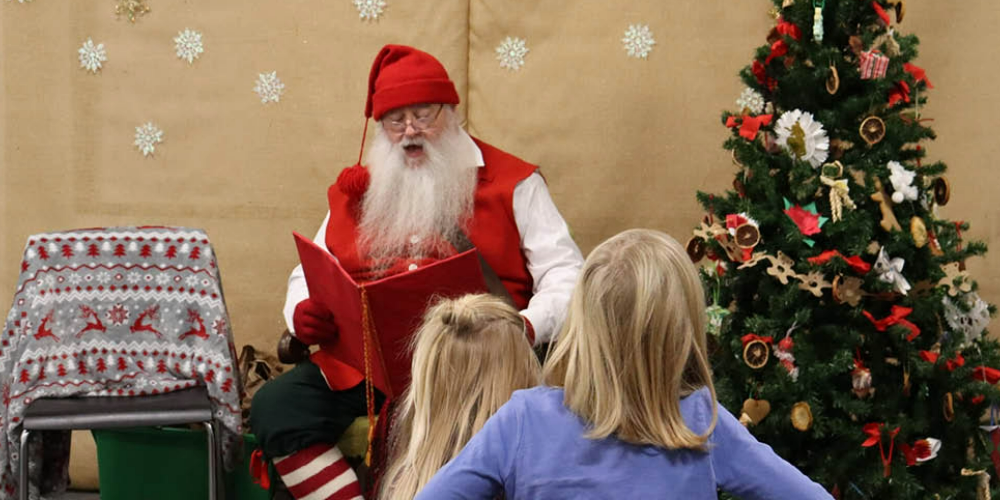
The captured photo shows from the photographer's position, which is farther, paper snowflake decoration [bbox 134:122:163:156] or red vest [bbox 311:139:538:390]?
paper snowflake decoration [bbox 134:122:163:156]

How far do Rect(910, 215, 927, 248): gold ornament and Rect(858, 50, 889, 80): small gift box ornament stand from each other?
16.4 inches

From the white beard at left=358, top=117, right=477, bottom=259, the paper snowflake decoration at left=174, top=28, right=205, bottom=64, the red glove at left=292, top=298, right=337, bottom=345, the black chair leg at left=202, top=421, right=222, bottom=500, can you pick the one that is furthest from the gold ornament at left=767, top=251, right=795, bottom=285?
the paper snowflake decoration at left=174, top=28, right=205, bottom=64

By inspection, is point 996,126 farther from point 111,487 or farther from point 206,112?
point 111,487

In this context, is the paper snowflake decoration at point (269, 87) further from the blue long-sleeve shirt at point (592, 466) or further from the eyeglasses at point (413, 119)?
the blue long-sleeve shirt at point (592, 466)

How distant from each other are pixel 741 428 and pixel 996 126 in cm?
250

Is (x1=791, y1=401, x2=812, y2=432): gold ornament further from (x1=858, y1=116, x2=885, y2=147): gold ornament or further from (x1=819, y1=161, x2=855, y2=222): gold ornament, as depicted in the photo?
(x1=858, y1=116, x2=885, y2=147): gold ornament

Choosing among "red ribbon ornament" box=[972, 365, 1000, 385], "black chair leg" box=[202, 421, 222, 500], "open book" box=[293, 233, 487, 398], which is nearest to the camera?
"open book" box=[293, 233, 487, 398]

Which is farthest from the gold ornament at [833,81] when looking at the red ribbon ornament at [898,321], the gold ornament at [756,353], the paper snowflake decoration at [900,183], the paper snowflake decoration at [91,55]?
the paper snowflake decoration at [91,55]

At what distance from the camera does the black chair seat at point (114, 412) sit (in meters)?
3.38

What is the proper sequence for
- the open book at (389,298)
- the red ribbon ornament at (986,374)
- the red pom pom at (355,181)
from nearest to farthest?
the open book at (389,298) → the red ribbon ornament at (986,374) → the red pom pom at (355,181)

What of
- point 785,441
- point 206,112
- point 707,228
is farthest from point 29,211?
point 785,441

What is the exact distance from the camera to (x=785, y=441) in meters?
3.36

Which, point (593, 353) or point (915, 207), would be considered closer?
point (593, 353)

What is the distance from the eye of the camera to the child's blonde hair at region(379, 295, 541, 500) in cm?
235
